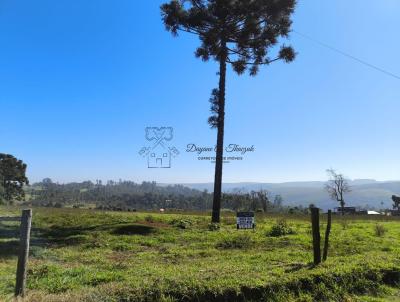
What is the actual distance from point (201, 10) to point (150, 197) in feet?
195

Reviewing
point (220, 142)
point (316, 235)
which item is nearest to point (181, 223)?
point (220, 142)

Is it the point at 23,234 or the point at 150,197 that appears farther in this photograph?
the point at 150,197

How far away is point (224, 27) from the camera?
21719 millimetres

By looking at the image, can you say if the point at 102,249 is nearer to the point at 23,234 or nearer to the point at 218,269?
the point at 218,269

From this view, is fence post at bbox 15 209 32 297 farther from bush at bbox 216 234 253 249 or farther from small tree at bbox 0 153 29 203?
small tree at bbox 0 153 29 203

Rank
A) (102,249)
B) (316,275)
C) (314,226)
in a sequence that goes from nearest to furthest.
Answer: (316,275) < (314,226) < (102,249)

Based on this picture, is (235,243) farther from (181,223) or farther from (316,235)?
(181,223)

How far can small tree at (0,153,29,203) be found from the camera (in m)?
73.2

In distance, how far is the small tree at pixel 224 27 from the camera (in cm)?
2109

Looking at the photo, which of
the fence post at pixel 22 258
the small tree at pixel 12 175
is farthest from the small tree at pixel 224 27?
the small tree at pixel 12 175

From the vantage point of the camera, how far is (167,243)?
45.2ft

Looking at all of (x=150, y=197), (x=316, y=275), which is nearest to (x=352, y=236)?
(x=316, y=275)

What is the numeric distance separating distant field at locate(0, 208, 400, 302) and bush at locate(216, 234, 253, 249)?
0.10ft

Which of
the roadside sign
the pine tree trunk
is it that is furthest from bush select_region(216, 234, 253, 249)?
the pine tree trunk
